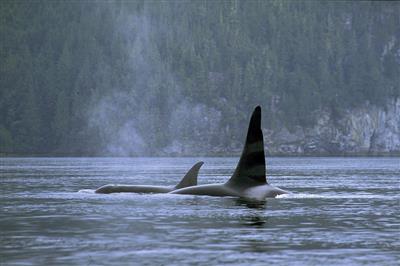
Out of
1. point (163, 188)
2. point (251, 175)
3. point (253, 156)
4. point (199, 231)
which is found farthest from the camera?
point (163, 188)

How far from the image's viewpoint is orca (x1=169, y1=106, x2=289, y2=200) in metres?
53.7

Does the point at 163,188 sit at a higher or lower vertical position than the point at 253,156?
lower

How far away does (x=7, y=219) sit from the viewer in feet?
143

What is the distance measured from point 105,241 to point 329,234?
829 cm

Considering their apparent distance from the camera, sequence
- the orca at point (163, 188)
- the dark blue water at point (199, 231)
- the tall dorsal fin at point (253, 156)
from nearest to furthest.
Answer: the dark blue water at point (199, 231) < the tall dorsal fin at point (253, 156) < the orca at point (163, 188)

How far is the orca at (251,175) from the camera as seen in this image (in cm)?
5366

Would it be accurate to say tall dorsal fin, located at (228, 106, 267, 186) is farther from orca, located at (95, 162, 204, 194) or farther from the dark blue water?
orca, located at (95, 162, 204, 194)

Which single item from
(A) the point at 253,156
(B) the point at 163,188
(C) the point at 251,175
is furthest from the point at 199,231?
(B) the point at 163,188

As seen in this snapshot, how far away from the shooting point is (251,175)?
5466cm

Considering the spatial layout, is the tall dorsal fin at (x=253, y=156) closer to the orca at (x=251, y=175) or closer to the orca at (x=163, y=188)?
the orca at (x=251, y=175)

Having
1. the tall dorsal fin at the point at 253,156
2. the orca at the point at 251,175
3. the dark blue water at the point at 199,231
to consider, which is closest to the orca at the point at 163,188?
the orca at the point at 251,175

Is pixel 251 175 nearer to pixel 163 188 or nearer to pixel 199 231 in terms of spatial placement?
pixel 163 188

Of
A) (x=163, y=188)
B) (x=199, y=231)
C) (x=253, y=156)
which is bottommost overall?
(x=199, y=231)

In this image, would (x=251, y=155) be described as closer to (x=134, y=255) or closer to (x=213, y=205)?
(x=213, y=205)
